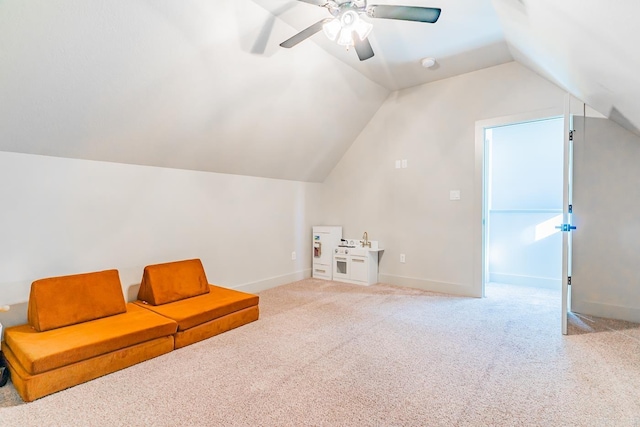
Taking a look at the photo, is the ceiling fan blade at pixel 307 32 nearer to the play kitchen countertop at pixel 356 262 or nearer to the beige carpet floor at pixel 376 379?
the beige carpet floor at pixel 376 379

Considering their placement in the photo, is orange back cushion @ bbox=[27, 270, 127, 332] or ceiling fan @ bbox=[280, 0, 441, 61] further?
orange back cushion @ bbox=[27, 270, 127, 332]

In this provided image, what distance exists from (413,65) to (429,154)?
118 cm

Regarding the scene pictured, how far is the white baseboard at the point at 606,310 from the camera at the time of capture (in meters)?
3.08

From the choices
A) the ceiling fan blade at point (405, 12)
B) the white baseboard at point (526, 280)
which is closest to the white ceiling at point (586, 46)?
the ceiling fan blade at point (405, 12)

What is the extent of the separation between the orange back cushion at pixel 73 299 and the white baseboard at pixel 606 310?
4483mm

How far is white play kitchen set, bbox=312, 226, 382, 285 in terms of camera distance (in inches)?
182

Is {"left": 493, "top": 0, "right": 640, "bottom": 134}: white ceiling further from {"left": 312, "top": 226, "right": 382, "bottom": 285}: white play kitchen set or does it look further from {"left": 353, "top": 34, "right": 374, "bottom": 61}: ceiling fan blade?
{"left": 312, "top": 226, "right": 382, "bottom": 285}: white play kitchen set

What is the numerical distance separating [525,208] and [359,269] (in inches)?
107

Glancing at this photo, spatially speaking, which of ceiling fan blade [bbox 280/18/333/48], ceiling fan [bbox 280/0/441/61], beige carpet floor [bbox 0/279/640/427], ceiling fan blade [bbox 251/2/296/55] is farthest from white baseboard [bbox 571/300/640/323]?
ceiling fan blade [bbox 251/2/296/55]

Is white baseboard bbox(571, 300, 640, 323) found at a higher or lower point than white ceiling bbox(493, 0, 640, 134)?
lower

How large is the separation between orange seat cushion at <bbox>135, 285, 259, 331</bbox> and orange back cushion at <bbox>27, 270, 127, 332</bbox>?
333mm

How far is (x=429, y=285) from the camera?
4324 mm

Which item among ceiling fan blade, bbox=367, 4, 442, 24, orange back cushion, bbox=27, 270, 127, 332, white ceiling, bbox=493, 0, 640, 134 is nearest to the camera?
white ceiling, bbox=493, 0, 640, 134

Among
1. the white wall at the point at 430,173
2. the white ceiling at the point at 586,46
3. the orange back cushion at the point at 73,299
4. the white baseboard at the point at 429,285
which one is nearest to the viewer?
the white ceiling at the point at 586,46
